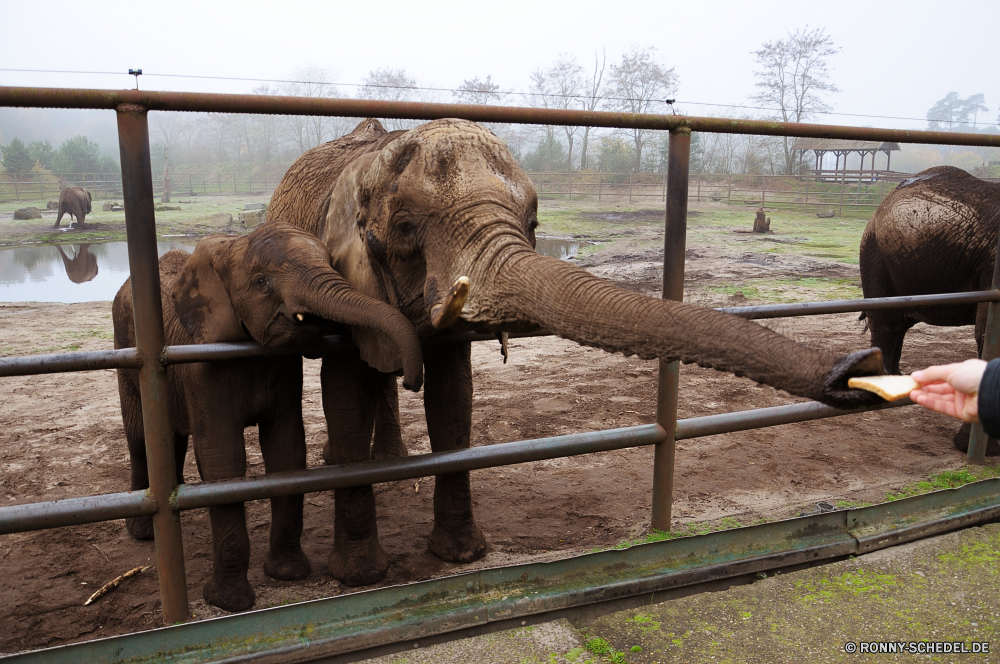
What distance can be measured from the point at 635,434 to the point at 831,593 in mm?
837

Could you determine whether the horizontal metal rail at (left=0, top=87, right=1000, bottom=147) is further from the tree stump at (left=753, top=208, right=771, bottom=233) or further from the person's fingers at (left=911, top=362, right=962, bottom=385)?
the tree stump at (left=753, top=208, right=771, bottom=233)

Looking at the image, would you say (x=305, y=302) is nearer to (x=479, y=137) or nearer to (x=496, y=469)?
(x=479, y=137)

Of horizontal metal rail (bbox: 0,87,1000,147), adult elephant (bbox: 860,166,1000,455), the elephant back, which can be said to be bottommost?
adult elephant (bbox: 860,166,1000,455)

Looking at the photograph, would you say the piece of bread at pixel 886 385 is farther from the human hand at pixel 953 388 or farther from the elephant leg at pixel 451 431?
the elephant leg at pixel 451 431

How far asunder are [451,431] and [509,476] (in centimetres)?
137

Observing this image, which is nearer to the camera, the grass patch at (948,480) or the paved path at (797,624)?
the paved path at (797,624)

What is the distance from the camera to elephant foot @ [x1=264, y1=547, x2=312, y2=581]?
3379mm

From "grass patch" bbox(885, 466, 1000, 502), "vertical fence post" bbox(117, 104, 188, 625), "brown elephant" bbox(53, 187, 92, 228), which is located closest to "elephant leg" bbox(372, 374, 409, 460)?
"vertical fence post" bbox(117, 104, 188, 625)

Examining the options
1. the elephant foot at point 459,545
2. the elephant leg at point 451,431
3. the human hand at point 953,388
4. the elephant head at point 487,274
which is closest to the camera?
the human hand at point 953,388

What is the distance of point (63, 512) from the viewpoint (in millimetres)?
2127

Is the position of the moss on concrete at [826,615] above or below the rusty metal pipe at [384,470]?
below

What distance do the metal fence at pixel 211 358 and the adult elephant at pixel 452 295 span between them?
0.73 feet

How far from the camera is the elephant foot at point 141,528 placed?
3.80 m

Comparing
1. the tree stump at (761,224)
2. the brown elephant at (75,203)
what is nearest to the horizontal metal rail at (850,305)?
the tree stump at (761,224)
